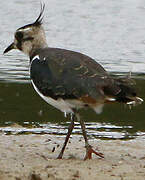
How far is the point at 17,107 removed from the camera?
34.4 feet

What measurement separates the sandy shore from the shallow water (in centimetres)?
50

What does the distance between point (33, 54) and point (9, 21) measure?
8658mm

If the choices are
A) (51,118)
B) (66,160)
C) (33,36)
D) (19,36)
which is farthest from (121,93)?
(51,118)

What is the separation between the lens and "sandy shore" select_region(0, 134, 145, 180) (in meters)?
6.69

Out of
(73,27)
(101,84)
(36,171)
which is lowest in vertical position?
(73,27)

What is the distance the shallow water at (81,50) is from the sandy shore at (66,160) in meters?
0.50

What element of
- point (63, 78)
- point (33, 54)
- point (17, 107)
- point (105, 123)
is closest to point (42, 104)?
point (17, 107)

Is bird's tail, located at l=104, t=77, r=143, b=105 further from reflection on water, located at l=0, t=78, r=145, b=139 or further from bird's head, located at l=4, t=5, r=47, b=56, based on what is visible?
reflection on water, located at l=0, t=78, r=145, b=139

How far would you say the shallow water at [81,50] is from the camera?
385 inches

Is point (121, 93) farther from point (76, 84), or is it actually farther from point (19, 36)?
point (19, 36)

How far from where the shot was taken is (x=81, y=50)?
14422mm

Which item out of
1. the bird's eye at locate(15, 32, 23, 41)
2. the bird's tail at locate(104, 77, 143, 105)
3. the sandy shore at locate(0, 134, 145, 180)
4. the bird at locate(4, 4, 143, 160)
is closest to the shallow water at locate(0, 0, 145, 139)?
the sandy shore at locate(0, 134, 145, 180)

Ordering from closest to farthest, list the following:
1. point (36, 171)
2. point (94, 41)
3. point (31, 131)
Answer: point (36, 171) < point (31, 131) < point (94, 41)

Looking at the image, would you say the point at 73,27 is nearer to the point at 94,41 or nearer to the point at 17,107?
the point at 94,41
